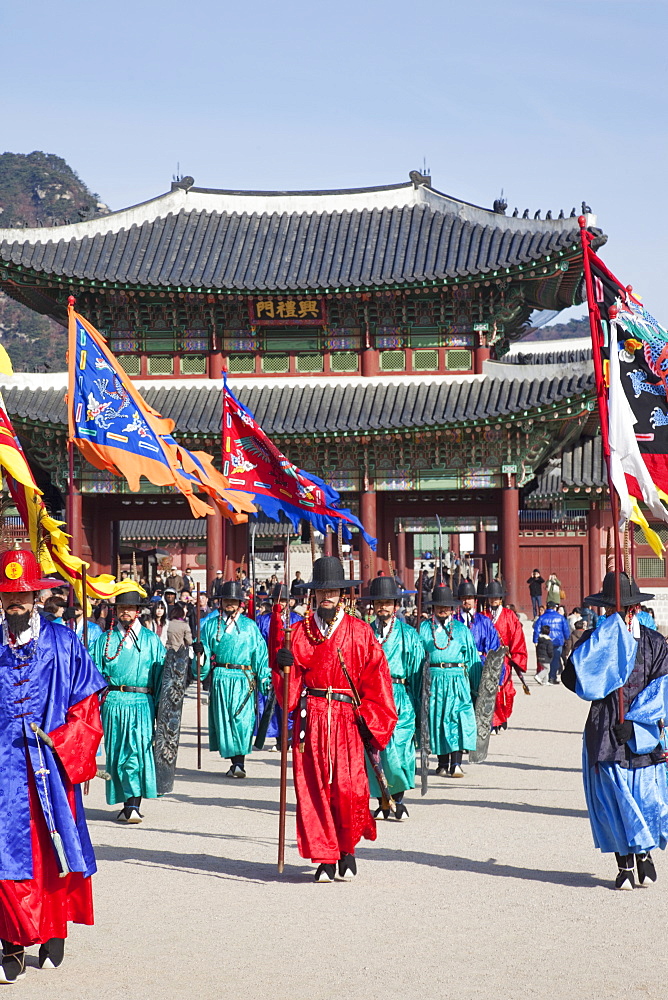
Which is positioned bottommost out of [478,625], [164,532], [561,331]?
[478,625]

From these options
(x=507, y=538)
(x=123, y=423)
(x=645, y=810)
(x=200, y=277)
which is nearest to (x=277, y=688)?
(x=645, y=810)

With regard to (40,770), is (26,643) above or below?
above

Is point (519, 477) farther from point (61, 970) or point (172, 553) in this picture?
point (172, 553)

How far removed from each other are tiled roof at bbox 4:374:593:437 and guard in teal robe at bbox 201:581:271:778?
11.8 metres

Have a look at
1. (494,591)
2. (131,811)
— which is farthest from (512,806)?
(494,591)

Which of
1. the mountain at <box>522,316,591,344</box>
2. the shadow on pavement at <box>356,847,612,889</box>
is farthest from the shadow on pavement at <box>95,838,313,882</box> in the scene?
the mountain at <box>522,316,591,344</box>

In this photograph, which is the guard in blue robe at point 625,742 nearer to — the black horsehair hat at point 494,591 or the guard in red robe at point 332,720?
the guard in red robe at point 332,720

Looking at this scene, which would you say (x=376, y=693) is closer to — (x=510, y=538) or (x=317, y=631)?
(x=317, y=631)

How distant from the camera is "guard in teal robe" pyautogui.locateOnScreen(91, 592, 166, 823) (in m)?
9.64

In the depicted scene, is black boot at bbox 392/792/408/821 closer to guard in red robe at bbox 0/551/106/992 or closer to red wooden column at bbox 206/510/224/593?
guard in red robe at bbox 0/551/106/992

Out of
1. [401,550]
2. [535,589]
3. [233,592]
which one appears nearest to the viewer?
[233,592]

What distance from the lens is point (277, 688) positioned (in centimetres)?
817

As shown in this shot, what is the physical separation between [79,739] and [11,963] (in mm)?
1015

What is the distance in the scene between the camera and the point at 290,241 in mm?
27297
